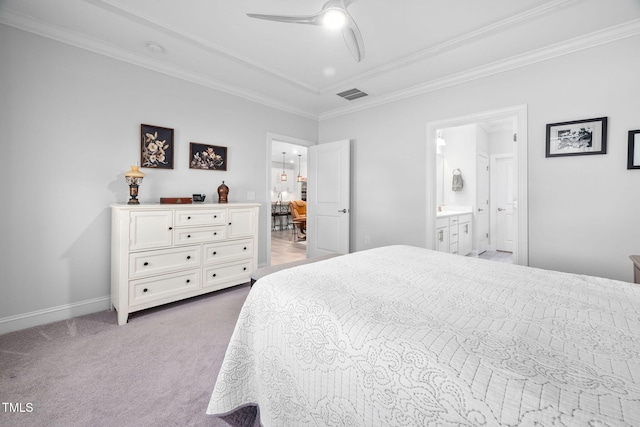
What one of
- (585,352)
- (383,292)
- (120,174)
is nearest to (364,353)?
(383,292)

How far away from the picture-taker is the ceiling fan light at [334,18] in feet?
5.84

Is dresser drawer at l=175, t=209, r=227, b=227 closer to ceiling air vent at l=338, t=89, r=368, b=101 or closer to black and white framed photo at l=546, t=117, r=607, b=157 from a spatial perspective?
ceiling air vent at l=338, t=89, r=368, b=101

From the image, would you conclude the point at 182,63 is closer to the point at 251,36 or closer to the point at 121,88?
the point at 121,88

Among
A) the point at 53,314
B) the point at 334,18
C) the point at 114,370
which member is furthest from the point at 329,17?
the point at 53,314

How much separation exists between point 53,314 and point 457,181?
6118 mm

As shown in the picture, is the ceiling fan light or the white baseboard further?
the white baseboard

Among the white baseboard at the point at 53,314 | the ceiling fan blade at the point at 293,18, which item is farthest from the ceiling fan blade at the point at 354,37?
the white baseboard at the point at 53,314

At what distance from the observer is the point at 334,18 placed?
182cm

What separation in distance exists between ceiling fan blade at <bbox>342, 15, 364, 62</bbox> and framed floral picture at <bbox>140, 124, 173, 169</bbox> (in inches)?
86.5

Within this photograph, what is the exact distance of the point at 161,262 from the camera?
2.57 metres

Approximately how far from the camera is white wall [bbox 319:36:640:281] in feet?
7.66

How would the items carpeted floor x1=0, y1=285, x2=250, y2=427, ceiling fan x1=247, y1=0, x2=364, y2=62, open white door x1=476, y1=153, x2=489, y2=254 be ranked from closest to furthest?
1. carpeted floor x1=0, y1=285, x2=250, y2=427
2. ceiling fan x1=247, y1=0, x2=364, y2=62
3. open white door x1=476, y1=153, x2=489, y2=254

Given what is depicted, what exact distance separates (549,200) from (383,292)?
8.42 ft

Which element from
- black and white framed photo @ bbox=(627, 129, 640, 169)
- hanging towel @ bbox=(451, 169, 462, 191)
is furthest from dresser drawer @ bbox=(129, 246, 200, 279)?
hanging towel @ bbox=(451, 169, 462, 191)
